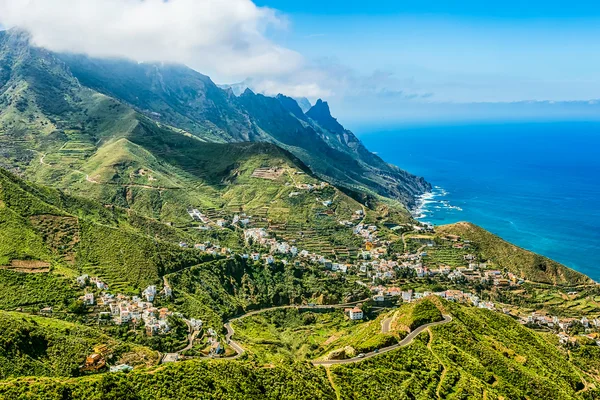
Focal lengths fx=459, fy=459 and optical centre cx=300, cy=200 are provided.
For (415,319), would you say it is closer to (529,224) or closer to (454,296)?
(454,296)

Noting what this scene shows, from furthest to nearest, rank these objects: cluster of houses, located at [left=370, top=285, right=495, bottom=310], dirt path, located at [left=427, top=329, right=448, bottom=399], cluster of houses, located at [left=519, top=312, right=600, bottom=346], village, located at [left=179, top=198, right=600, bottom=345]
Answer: cluster of houses, located at [left=370, top=285, right=495, bottom=310] → village, located at [left=179, top=198, right=600, bottom=345] → cluster of houses, located at [left=519, top=312, right=600, bottom=346] → dirt path, located at [left=427, top=329, right=448, bottom=399]

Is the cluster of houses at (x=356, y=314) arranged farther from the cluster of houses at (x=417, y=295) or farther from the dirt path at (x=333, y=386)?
the dirt path at (x=333, y=386)

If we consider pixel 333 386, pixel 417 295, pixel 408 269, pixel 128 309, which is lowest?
pixel 128 309

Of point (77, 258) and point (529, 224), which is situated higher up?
point (529, 224)

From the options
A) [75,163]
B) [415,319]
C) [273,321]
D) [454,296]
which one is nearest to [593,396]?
[415,319]

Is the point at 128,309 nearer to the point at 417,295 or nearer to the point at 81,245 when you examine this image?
the point at 81,245

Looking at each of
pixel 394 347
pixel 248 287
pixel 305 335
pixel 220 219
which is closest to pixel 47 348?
pixel 305 335

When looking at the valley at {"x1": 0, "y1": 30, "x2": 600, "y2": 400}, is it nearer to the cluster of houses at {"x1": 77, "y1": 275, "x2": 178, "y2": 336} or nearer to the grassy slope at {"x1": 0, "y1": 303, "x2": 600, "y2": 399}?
the grassy slope at {"x1": 0, "y1": 303, "x2": 600, "y2": 399}

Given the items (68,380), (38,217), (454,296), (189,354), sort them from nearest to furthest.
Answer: (68,380) < (189,354) < (38,217) < (454,296)

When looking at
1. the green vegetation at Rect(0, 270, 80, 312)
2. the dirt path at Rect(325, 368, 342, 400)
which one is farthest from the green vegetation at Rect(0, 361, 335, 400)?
the green vegetation at Rect(0, 270, 80, 312)
